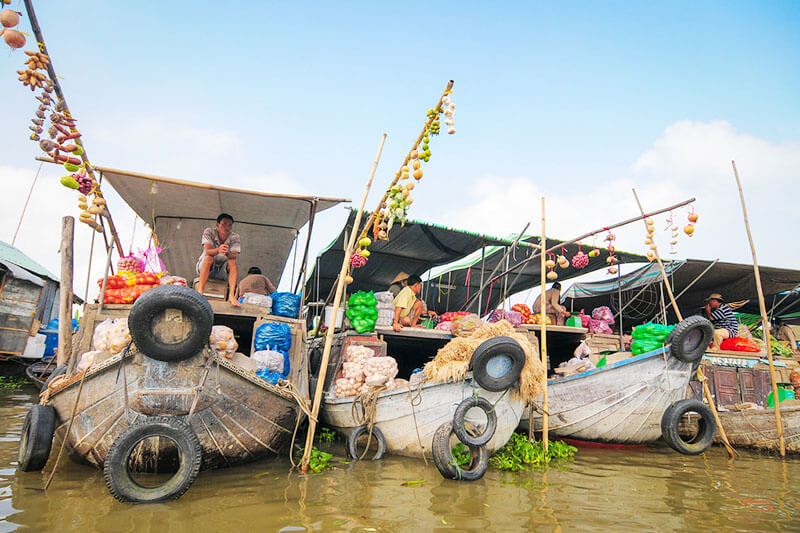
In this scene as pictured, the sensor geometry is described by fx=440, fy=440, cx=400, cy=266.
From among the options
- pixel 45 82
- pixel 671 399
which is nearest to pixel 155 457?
pixel 45 82

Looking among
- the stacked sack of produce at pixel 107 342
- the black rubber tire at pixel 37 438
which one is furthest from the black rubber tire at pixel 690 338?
the black rubber tire at pixel 37 438

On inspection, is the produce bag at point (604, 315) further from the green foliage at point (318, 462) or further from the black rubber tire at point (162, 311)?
the black rubber tire at point (162, 311)

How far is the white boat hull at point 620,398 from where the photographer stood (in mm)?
5742

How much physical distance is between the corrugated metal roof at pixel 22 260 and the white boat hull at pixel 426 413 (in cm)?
1498

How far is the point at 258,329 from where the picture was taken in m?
5.48

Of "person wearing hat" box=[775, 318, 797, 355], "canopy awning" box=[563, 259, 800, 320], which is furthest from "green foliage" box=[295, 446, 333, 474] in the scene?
"person wearing hat" box=[775, 318, 797, 355]

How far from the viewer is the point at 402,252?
948cm

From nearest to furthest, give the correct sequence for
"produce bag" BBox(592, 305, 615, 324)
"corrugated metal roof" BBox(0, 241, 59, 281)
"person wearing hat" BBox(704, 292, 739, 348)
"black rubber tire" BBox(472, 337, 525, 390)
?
"black rubber tire" BBox(472, 337, 525, 390), "person wearing hat" BBox(704, 292, 739, 348), "produce bag" BBox(592, 305, 615, 324), "corrugated metal roof" BBox(0, 241, 59, 281)

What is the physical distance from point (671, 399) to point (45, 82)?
774 centimetres

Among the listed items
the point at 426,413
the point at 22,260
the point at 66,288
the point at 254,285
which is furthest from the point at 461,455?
the point at 22,260

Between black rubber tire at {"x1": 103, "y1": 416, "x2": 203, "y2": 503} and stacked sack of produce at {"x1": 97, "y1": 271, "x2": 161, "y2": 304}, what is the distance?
93.3 inches

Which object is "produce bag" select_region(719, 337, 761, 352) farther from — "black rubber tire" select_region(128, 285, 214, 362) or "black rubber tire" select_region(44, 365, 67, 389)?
"black rubber tire" select_region(44, 365, 67, 389)

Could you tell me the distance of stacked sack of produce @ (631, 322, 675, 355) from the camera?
277 inches

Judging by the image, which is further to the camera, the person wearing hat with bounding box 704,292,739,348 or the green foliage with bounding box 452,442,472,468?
the person wearing hat with bounding box 704,292,739,348
